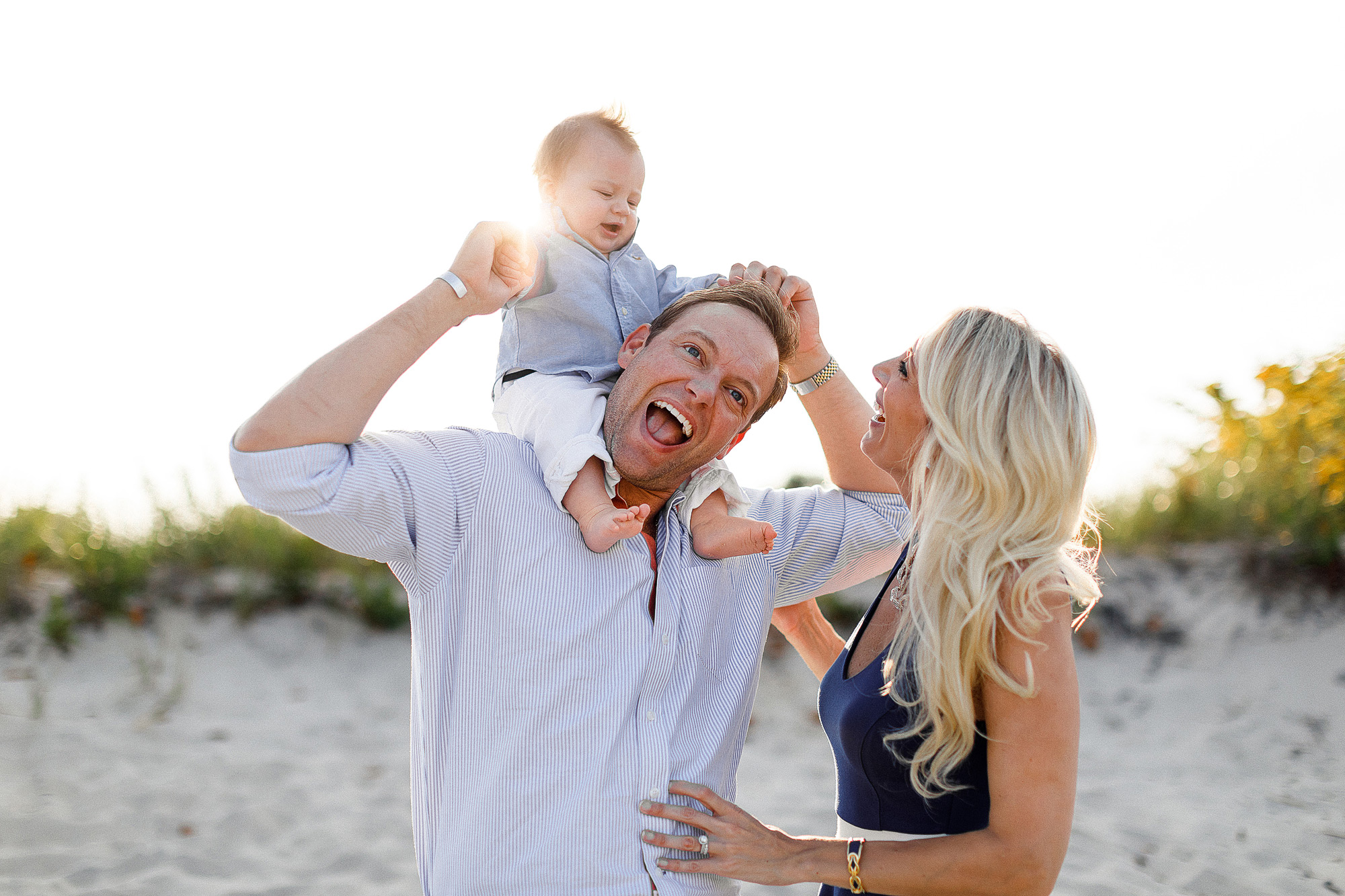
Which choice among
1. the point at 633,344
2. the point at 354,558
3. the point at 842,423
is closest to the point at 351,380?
the point at 633,344

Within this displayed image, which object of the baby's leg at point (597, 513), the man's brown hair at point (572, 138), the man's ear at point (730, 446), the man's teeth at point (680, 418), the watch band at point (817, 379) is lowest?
the baby's leg at point (597, 513)

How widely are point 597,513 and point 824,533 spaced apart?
0.85 m

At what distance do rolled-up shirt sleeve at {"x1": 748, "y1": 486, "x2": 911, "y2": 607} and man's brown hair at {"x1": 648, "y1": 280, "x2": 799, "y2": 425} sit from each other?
30 centimetres

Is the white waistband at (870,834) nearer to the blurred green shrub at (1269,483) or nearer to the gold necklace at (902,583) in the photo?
the gold necklace at (902,583)

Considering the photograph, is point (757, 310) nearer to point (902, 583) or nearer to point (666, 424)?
point (666, 424)

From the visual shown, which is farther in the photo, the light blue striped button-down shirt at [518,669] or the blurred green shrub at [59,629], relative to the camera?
the blurred green shrub at [59,629]

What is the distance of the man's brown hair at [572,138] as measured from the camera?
10.0ft

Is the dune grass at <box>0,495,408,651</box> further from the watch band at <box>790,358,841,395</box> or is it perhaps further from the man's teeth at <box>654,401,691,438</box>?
the man's teeth at <box>654,401,691,438</box>

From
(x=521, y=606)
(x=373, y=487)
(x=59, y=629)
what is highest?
(x=373, y=487)

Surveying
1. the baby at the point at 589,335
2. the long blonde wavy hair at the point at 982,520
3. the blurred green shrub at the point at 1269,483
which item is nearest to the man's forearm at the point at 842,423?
the baby at the point at 589,335

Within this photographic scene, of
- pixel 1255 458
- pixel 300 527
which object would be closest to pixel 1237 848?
pixel 1255 458

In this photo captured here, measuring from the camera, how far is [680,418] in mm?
2385

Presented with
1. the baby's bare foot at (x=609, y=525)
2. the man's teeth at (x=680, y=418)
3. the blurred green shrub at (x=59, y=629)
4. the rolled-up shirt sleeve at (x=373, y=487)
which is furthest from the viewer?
the blurred green shrub at (x=59, y=629)

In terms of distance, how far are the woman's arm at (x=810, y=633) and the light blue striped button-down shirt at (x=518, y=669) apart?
74 cm
